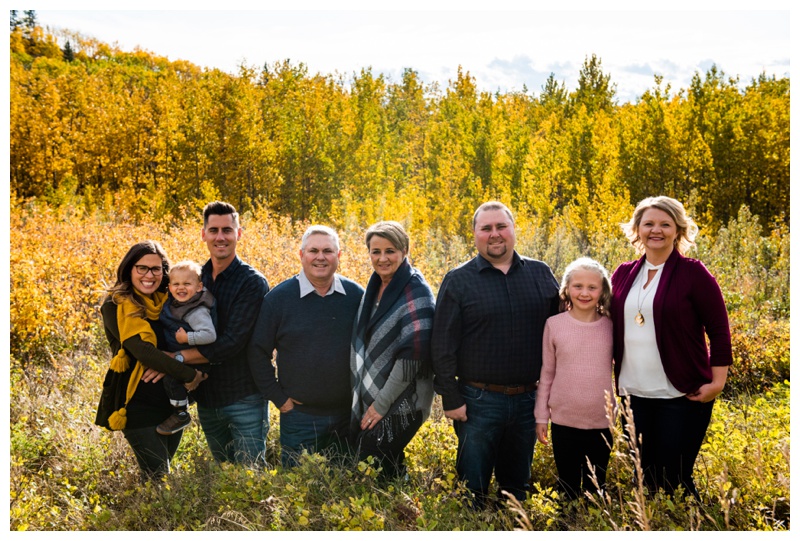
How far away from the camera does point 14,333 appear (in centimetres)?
686

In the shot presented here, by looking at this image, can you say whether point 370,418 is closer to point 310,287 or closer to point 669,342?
point 310,287

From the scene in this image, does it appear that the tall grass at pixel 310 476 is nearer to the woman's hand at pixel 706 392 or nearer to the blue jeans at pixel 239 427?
the blue jeans at pixel 239 427

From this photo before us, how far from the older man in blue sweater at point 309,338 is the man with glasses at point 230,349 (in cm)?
14

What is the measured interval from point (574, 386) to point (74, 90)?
87.4 ft

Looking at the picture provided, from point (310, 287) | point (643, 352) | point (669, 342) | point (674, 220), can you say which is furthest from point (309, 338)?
point (674, 220)

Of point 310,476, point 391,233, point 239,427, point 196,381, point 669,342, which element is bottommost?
point 310,476

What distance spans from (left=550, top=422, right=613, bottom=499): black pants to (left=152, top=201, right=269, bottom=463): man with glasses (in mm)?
1782

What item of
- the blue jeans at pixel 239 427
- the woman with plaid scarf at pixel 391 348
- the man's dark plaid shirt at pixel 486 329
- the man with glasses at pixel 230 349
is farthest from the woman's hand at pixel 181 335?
the man's dark plaid shirt at pixel 486 329

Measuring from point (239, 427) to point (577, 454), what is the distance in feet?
6.56

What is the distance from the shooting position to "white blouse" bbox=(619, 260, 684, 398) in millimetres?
3100

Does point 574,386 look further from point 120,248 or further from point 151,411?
point 120,248

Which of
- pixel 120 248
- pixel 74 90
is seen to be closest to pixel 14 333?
pixel 120 248

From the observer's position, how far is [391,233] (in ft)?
10.8

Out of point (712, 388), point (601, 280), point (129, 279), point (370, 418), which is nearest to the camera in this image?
point (712, 388)
